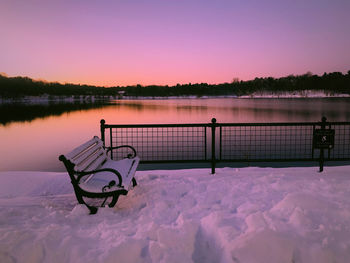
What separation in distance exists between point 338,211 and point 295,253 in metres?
1.42

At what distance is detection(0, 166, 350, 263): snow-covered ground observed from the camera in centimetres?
309

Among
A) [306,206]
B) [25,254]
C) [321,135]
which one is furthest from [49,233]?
[321,135]

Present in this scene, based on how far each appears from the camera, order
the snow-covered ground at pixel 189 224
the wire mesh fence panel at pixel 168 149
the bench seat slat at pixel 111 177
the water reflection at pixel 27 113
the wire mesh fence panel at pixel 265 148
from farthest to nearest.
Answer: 1. the water reflection at pixel 27 113
2. the wire mesh fence panel at pixel 265 148
3. the wire mesh fence panel at pixel 168 149
4. the bench seat slat at pixel 111 177
5. the snow-covered ground at pixel 189 224

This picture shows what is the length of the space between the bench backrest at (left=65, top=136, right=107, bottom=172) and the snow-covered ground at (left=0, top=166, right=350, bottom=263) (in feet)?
2.45

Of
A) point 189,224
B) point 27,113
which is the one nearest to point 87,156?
point 189,224

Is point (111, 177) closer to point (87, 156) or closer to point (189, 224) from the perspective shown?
point (87, 156)

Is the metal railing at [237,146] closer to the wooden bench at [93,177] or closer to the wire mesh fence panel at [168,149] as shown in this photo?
the wire mesh fence panel at [168,149]

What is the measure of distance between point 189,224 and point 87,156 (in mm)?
2251

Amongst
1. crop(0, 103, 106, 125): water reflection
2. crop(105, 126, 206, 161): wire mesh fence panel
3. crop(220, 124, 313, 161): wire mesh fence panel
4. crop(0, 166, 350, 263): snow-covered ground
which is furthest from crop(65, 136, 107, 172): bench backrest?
crop(0, 103, 106, 125): water reflection

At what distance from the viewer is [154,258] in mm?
3053

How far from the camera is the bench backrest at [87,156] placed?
4082mm

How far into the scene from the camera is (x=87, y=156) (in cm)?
463

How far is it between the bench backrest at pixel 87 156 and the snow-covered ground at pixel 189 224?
0.75 m

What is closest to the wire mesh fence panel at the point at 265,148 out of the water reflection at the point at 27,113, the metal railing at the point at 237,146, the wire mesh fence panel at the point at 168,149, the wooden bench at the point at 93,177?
the metal railing at the point at 237,146
